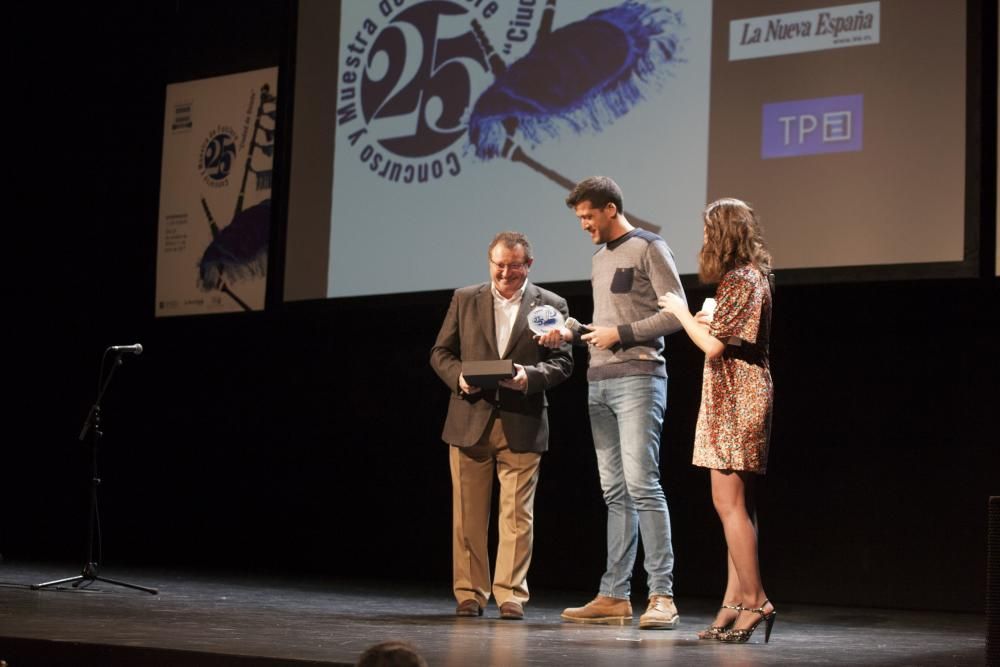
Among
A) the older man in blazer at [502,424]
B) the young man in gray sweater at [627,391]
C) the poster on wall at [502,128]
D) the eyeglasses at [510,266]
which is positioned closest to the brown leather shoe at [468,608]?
the older man in blazer at [502,424]

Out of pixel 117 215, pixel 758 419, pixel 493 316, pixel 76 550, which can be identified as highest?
pixel 117 215

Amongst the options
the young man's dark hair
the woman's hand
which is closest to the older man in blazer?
the young man's dark hair

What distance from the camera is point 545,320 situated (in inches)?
154

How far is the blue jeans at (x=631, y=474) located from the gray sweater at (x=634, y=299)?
5 centimetres

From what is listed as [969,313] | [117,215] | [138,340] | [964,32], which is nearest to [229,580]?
[138,340]

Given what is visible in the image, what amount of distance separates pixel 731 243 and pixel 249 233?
140 inches

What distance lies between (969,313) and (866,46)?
1090mm

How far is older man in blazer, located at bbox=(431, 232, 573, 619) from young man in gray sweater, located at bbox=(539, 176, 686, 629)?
20cm

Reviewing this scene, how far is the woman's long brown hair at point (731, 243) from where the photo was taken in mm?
3451

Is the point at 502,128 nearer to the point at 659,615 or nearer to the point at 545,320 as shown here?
the point at 545,320

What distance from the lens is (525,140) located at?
5.16 m

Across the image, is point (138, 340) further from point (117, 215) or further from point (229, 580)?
point (229, 580)

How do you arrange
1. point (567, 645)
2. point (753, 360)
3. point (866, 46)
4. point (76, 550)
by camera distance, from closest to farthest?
1. point (567, 645)
2. point (753, 360)
3. point (866, 46)
4. point (76, 550)

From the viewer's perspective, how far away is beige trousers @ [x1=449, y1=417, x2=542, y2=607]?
399 cm
